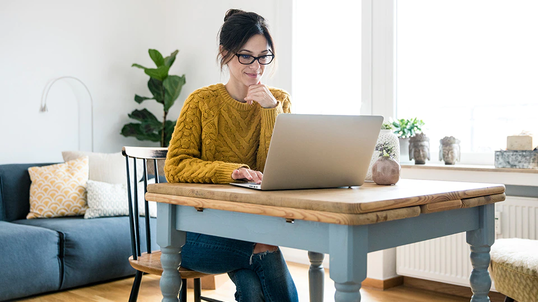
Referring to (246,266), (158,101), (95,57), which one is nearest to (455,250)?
(246,266)

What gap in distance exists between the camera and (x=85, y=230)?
9.97 feet

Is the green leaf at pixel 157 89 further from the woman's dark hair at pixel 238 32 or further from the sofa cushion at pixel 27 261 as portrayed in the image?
the woman's dark hair at pixel 238 32

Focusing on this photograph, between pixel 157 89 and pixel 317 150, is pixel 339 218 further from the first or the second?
pixel 157 89

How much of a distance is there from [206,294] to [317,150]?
193cm

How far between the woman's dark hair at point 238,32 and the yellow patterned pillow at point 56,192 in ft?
6.52

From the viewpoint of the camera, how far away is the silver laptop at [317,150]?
1.22m

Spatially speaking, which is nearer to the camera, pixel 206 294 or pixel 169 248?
pixel 169 248

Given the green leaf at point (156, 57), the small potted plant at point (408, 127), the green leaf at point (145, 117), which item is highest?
the green leaf at point (156, 57)

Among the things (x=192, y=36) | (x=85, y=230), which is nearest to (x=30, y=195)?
(x=85, y=230)

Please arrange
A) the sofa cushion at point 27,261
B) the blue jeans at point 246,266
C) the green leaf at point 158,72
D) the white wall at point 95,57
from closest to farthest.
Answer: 1. the blue jeans at point 246,266
2. the sofa cushion at point 27,261
3. the white wall at point 95,57
4. the green leaf at point 158,72

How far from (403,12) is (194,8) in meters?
1.94

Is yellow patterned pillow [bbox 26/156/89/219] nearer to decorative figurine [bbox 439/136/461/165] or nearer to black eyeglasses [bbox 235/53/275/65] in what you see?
black eyeglasses [bbox 235/53/275/65]

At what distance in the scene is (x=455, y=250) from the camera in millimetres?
2771

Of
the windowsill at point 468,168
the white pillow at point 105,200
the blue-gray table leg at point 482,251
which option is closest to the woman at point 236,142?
the blue-gray table leg at point 482,251
